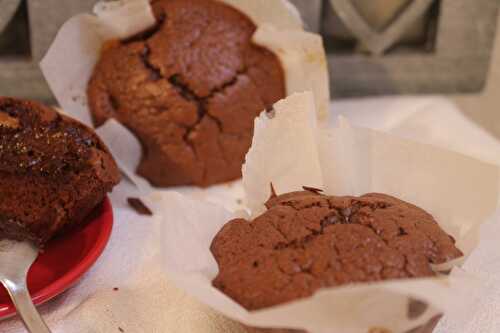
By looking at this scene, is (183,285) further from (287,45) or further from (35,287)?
(287,45)

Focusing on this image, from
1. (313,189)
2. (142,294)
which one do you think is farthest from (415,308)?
(142,294)

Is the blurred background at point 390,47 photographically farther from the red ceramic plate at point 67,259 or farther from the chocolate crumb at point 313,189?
the chocolate crumb at point 313,189

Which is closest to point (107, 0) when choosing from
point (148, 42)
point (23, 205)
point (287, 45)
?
point (148, 42)

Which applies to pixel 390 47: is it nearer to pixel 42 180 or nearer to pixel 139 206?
pixel 139 206

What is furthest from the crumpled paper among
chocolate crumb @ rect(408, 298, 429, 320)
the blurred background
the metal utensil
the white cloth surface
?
the blurred background

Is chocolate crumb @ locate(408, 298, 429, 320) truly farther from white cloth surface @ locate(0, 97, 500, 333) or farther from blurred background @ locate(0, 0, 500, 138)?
blurred background @ locate(0, 0, 500, 138)

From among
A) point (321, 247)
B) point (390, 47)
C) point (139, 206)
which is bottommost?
point (139, 206)
